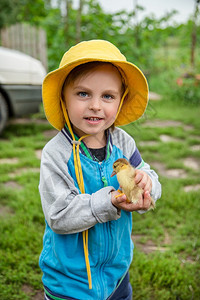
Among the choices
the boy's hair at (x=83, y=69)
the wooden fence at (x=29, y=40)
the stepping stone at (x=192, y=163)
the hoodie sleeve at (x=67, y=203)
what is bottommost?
the stepping stone at (x=192, y=163)

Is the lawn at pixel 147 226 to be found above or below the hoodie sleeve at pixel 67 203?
below

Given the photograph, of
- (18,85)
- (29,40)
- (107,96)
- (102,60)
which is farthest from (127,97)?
(29,40)

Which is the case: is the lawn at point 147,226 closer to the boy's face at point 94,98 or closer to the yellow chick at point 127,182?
the boy's face at point 94,98

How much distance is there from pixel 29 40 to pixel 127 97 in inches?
248

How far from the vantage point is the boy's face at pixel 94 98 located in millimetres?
1288

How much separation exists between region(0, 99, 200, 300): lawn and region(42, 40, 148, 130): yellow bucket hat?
1.34ft

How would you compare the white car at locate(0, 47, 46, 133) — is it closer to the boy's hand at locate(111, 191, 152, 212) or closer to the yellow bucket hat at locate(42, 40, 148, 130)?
the yellow bucket hat at locate(42, 40, 148, 130)

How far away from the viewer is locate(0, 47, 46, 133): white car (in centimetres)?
491

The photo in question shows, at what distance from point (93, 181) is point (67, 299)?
494 millimetres

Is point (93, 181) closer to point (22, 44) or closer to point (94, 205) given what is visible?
point (94, 205)

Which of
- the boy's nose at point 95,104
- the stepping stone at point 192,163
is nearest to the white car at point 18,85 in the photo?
the stepping stone at point 192,163

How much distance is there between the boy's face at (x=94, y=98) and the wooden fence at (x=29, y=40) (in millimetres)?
6226

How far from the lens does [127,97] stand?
155cm

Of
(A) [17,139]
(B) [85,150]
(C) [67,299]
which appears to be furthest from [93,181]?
(A) [17,139]
